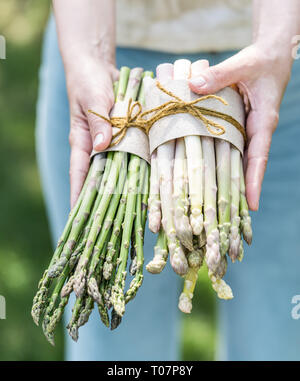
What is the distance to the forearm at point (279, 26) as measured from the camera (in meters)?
1.37

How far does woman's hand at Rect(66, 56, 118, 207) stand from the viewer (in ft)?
4.48

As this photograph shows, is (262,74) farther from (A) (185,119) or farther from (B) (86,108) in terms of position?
(B) (86,108)

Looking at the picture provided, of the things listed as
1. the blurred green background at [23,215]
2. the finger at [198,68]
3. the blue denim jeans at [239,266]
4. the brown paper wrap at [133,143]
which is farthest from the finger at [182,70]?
the blurred green background at [23,215]

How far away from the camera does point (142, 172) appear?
1.33m

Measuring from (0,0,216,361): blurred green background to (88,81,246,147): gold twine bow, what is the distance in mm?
1637

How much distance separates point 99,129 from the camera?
1.35 metres

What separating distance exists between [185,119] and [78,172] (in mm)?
350

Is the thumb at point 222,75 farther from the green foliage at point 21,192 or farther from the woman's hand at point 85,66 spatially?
the green foliage at point 21,192

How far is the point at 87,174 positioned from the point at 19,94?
2462 millimetres

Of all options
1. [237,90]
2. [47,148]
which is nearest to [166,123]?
[237,90]

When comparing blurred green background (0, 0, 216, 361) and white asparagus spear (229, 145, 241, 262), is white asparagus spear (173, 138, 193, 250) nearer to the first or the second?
white asparagus spear (229, 145, 241, 262)

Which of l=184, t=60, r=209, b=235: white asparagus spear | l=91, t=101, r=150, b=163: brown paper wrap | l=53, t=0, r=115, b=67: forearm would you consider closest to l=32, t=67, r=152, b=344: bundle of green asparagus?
l=91, t=101, r=150, b=163: brown paper wrap

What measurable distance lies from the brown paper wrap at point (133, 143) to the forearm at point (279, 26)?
0.41 meters
